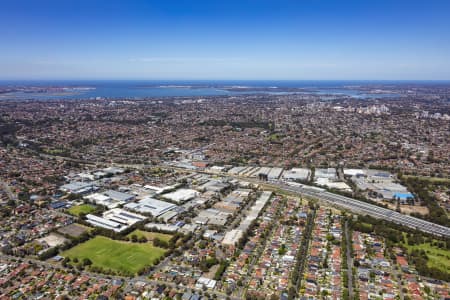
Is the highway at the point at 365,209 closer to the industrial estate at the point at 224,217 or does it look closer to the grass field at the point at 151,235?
the industrial estate at the point at 224,217

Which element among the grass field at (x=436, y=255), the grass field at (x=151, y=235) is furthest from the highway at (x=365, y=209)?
the grass field at (x=151, y=235)

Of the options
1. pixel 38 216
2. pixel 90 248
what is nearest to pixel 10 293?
pixel 90 248

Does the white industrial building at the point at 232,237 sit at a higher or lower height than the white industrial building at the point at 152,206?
lower

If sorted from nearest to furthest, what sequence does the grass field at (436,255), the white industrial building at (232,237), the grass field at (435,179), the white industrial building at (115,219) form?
the grass field at (436,255), the white industrial building at (232,237), the white industrial building at (115,219), the grass field at (435,179)

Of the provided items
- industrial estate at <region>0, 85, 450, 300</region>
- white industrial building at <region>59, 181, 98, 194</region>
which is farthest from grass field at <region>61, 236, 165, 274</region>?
white industrial building at <region>59, 181, 98, 194</region>

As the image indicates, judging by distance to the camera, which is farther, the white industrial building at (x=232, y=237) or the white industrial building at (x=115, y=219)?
the white industrial building at (x=115, y=219)

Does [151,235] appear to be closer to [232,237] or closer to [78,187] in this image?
[232,237]

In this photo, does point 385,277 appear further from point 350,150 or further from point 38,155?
point 38,155
